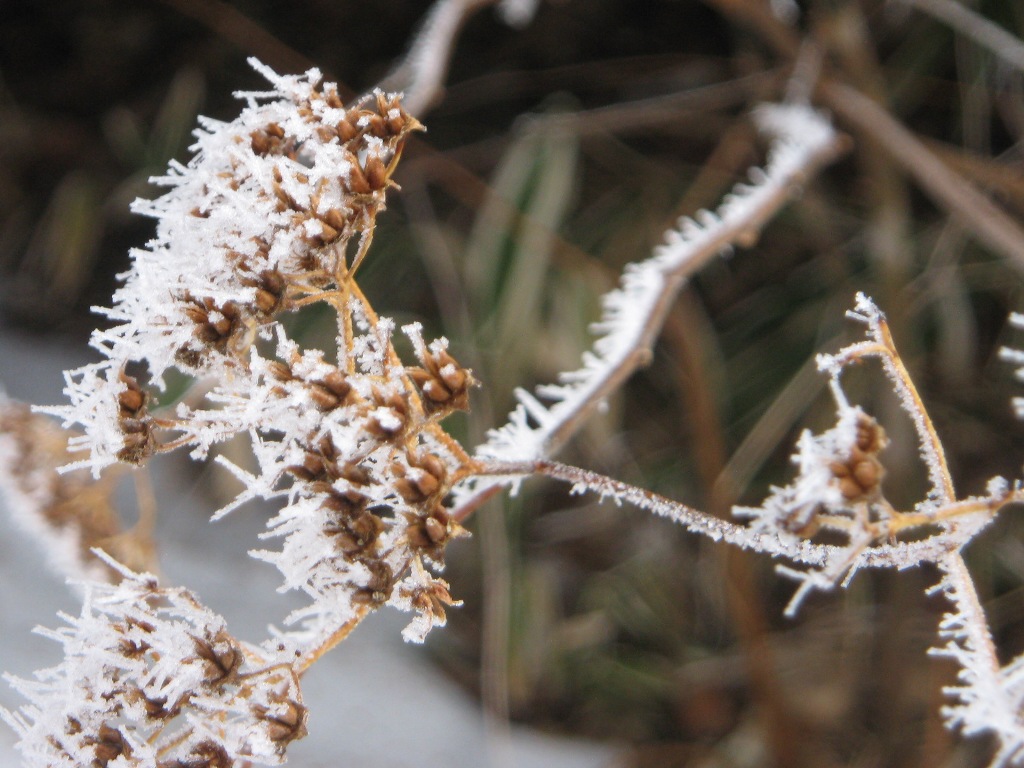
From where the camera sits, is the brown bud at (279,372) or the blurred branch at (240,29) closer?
the brown bud at (279,372)

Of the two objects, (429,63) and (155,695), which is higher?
(429,63)

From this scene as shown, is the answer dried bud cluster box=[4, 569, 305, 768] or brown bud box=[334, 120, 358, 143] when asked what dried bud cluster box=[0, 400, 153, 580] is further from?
brown bud box=[334, 120, 358, 143]

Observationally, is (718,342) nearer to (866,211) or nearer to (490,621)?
(866,211)

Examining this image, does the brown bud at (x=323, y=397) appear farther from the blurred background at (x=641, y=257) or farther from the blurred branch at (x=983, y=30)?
the blurred branch at (x=983, y=30)

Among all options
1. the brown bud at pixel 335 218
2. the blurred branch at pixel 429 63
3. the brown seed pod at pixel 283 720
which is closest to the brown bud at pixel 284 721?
the brown seed pod at pixel 283 720

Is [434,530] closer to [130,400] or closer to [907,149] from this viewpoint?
[130,400]

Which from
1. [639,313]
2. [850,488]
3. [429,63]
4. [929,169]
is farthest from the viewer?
[929,169]

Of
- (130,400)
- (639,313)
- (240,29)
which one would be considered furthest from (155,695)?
(240,29)
